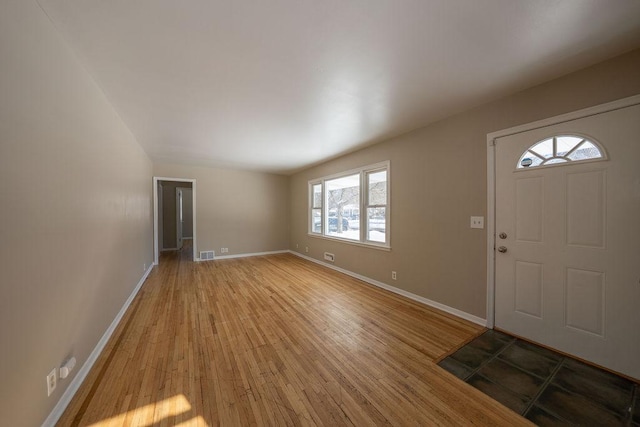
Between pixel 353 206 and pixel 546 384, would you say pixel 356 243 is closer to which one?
pixel 353 206

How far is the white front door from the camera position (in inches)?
67.2

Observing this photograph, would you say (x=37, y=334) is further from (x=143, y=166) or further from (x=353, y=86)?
(x=143, y=166)

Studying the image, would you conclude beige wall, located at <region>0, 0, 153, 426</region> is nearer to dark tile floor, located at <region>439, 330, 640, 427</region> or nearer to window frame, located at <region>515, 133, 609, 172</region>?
dark tile floor, located at <region>439, 330, 640, 427</region>

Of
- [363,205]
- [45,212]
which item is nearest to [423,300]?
[363,205]

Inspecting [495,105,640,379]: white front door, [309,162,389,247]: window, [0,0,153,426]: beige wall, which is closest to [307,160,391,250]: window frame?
[309,162,389,247]: window

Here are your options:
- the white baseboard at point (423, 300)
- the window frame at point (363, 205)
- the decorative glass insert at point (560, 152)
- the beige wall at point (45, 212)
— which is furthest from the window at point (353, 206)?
the beige wall at point (45, 212)

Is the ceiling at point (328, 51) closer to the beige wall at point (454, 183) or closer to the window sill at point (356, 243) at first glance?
the beige wall at point (454, 183)

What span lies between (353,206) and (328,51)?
10.2 ft

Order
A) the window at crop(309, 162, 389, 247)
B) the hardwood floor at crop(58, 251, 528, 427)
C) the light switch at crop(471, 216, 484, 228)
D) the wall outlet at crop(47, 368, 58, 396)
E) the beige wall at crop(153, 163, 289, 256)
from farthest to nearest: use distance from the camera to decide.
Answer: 1. the beige wall at crop(153, 163, 289, 256)
2. the window at crop(309, 162, 389, 247)
3. the light switch at crop(471, 216, 484, 228)
4. the hardwood floor at crop(58, 251, 528, 427)
5. the wall outlet at crop(47, 368, 58, 396)

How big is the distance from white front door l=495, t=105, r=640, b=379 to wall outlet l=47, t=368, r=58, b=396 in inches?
147

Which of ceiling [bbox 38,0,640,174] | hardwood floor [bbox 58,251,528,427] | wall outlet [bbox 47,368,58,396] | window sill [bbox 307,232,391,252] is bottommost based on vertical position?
hardwood floor [bbox 58,251,528,427]

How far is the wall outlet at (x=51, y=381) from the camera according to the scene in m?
1.28

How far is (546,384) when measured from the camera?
166 centimetres

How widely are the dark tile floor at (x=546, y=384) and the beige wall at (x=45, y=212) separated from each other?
8.87 ft
